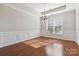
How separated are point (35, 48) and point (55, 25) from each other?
21.9 inches

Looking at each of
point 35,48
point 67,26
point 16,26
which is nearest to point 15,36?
point 16,26

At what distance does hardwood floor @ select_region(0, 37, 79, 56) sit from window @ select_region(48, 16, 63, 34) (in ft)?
0.54

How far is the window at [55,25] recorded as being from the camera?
1.93 meters

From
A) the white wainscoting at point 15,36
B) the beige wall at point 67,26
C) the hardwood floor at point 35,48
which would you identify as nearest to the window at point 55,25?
the beige wall at point 67,26

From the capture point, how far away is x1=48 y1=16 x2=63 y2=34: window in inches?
75.9

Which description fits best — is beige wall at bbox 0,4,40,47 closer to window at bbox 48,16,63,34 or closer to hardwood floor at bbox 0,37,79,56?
hardwood floor at bbox 0,37,79,56

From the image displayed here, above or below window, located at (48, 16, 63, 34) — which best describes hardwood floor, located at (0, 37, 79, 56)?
below

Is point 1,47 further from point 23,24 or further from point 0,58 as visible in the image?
point 23,24

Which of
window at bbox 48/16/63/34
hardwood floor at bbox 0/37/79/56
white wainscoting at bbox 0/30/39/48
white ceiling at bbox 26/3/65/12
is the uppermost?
white ceiling at bbox 26/3/65/12

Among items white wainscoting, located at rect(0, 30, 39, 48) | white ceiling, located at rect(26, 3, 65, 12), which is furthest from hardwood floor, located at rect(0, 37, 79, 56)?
white ceiling, located at rect(26, 3, 65, 12)

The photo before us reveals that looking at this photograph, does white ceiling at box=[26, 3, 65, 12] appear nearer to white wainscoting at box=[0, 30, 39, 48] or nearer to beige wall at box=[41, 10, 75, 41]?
beige wall at box=[41, 10, 75, 41]

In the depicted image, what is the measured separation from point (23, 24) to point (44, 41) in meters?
0.50

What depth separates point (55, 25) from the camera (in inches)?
76.7

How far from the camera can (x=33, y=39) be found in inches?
77.7
